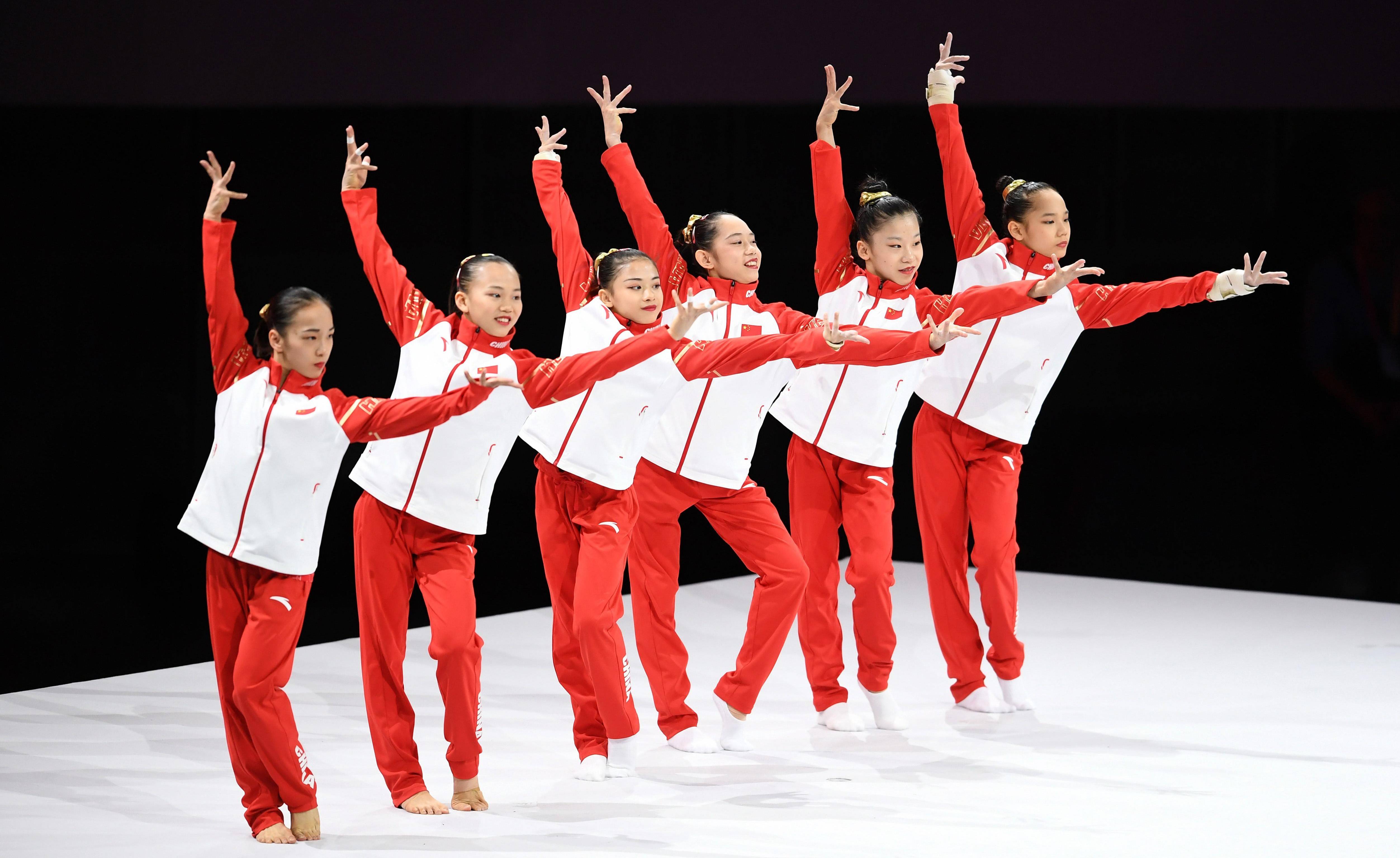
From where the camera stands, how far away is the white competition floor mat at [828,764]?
3660 mm

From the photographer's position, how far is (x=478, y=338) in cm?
389

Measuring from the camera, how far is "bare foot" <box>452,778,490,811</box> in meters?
3.86

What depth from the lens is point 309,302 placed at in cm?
358

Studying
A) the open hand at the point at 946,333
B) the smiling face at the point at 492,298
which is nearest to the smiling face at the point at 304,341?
the smiling face at the point at 492,298

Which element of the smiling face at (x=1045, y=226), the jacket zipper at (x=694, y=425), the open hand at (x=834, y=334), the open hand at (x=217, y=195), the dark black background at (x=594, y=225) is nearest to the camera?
the open hand at (x=217, y=195)

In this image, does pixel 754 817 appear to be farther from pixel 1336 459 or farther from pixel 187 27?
pixel 1336 459

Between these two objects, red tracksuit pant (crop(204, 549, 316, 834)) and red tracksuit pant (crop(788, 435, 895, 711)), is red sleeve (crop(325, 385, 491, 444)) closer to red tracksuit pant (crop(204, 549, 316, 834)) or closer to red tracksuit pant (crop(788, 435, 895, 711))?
red tracksuit pant (crop(204, 549, 316, 834))

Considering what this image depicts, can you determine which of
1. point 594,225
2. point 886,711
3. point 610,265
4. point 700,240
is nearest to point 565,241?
point 610,265

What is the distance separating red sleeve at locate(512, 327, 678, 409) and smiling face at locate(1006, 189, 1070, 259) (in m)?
1.64

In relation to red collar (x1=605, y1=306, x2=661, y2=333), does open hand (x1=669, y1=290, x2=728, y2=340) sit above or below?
above

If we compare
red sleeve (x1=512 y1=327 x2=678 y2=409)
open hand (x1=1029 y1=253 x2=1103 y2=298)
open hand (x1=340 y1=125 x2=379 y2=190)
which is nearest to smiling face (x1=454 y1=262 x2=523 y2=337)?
red sleeve (x1=512 y1=327 x2=678 y2=409)

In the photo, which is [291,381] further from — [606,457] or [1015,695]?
[1015,695]

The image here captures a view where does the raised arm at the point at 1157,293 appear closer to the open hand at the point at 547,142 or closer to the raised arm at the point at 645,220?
the raised arm at the point at 645,220

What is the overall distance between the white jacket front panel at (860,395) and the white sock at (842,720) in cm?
71
